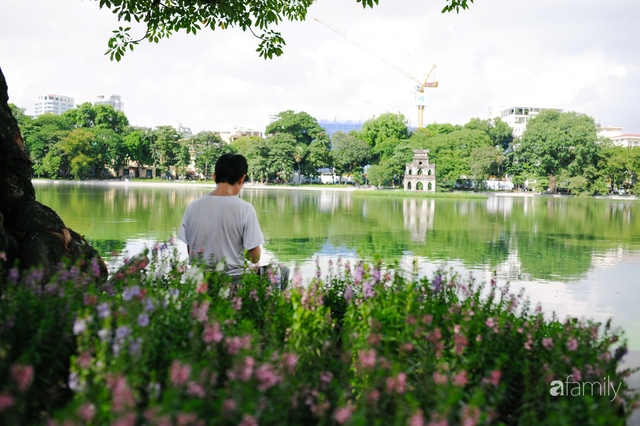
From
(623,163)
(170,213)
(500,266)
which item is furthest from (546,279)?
(623,163)

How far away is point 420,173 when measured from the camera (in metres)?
64.3

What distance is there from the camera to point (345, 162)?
75250mm

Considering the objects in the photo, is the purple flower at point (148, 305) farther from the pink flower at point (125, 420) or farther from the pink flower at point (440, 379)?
the pink flower at point (440, 379)

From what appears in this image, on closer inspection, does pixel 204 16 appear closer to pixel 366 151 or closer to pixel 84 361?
pixel 84 361

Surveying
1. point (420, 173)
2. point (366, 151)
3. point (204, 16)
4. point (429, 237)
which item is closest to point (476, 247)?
point (429, 237)

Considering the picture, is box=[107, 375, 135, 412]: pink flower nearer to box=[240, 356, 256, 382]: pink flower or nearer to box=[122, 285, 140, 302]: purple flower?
box=[240, 356, 256, 382]: pink flower

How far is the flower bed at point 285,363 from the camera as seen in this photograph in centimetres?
193

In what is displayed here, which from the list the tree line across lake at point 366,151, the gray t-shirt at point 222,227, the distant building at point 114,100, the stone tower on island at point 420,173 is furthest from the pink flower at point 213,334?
the distant building at point 114,100

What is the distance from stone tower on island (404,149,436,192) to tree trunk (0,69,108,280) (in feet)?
195

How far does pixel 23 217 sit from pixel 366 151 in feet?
237

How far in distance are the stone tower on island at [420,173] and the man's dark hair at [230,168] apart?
2357 inches

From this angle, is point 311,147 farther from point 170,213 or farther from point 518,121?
point 518,121

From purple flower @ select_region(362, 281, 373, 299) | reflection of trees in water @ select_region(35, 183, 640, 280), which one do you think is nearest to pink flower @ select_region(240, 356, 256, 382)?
purple flower @ select_region(362, 281, 373, 299)
